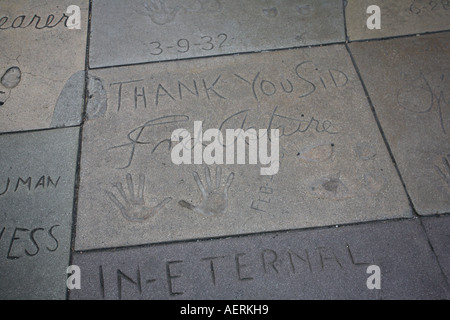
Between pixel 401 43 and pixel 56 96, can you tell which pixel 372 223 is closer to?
pixel 401 43

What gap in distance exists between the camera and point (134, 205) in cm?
194

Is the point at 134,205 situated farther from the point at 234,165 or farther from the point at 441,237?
the point at 441,237

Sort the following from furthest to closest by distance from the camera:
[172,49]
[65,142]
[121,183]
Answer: [172,49]
[65,142]
[121,183]

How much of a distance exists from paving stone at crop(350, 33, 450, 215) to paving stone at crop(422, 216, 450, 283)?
0.05 metres

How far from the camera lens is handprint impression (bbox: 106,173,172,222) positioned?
1907mm

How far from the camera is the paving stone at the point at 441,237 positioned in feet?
5.77

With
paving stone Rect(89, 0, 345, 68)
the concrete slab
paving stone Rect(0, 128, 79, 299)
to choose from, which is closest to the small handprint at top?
paving stone Rect(89, 0, 345, 68)

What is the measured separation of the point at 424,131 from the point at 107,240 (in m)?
1.99

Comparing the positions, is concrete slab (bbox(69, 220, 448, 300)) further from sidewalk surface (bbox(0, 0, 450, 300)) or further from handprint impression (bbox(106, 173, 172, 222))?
handprint impression (bbox(106, 173, 172, 222))

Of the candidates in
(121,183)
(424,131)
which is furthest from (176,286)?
(424,131)

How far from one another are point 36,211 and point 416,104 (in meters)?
2.42

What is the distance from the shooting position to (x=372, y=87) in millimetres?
2271
